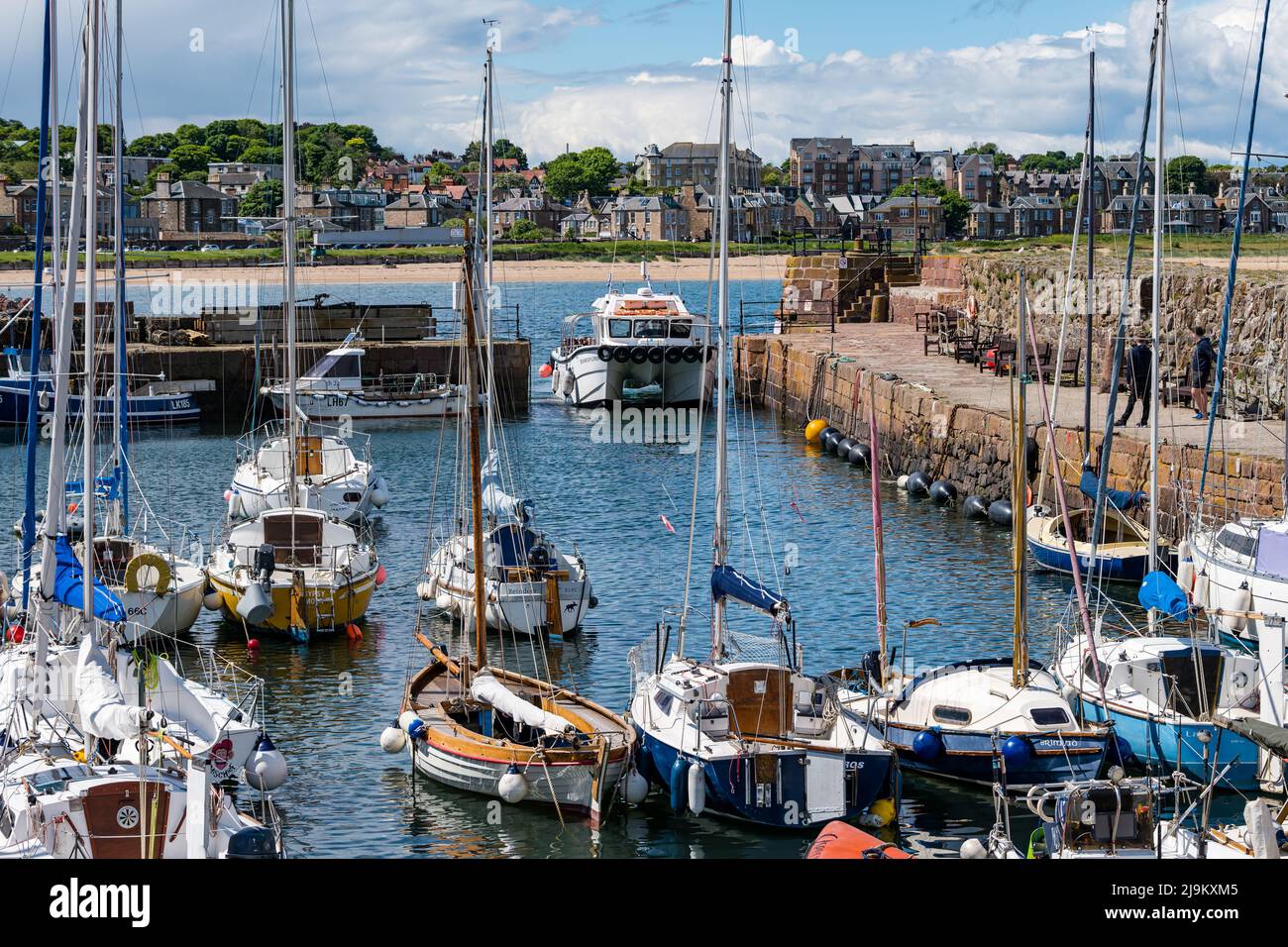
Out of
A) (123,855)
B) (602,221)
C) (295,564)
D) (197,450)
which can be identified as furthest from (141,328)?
(602,221)

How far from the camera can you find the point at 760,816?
17312 mm

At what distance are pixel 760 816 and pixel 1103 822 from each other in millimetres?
3906

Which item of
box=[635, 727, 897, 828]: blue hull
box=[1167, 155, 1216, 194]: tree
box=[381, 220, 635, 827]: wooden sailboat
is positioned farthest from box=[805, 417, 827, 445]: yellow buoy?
box=[1167, 155, 1216, 194]: tree

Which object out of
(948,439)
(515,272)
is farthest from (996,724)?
(515,272)

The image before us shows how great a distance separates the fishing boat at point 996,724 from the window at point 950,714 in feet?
0.04

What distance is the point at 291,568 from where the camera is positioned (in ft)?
84.6

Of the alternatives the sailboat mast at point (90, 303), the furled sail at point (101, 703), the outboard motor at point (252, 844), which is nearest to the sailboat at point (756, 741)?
the outboard motor at point (252, 844)

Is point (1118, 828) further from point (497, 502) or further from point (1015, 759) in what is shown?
point (497, 502)

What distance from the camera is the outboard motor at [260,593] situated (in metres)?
24.8

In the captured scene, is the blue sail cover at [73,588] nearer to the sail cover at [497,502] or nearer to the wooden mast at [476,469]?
the wooden mast at [476,469]

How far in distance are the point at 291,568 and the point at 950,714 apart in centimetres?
1125

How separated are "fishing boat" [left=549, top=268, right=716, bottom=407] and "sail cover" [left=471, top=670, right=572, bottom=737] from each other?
3226 centimetres

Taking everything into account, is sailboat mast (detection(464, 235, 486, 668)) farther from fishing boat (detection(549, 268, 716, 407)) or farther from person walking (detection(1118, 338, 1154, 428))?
fishing boat (detection(549, 268, 716, 407))

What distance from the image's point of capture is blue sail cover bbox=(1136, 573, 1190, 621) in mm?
21844
